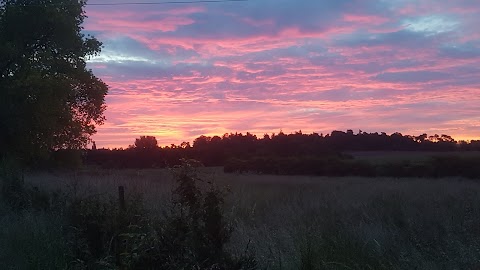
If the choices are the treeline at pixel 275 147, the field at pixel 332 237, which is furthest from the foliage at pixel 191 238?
the treeline at pixel 275 147

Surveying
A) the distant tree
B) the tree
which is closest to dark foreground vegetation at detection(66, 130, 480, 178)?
the distant tree

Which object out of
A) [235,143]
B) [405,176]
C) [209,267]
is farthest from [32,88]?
[235,143]

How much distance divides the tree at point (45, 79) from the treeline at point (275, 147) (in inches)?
160

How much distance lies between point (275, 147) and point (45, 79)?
3174 cm

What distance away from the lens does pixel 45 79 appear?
2228 centimetres

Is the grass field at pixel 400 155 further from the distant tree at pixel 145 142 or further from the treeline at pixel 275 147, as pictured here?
the distant tree at pixel 145 142

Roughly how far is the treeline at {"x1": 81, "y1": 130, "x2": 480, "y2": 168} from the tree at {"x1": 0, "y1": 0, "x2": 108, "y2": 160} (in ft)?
13.3

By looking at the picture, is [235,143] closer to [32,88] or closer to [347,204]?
[32,88]

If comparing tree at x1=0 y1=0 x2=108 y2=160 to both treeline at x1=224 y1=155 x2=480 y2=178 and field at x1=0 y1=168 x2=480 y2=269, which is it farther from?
treeline at x1=224 y1=155 x2=480 y2=178

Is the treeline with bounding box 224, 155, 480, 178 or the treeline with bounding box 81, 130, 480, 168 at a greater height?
→ the treeline with bounding box 81, 130, 480, 168

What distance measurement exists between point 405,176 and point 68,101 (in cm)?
1921

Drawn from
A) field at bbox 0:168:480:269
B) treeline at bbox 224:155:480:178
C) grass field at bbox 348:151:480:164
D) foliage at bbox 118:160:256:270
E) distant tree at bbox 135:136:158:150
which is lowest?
field at bbox 0:168:480:269

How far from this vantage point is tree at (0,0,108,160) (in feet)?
74.6

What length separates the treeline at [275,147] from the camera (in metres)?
35.8
